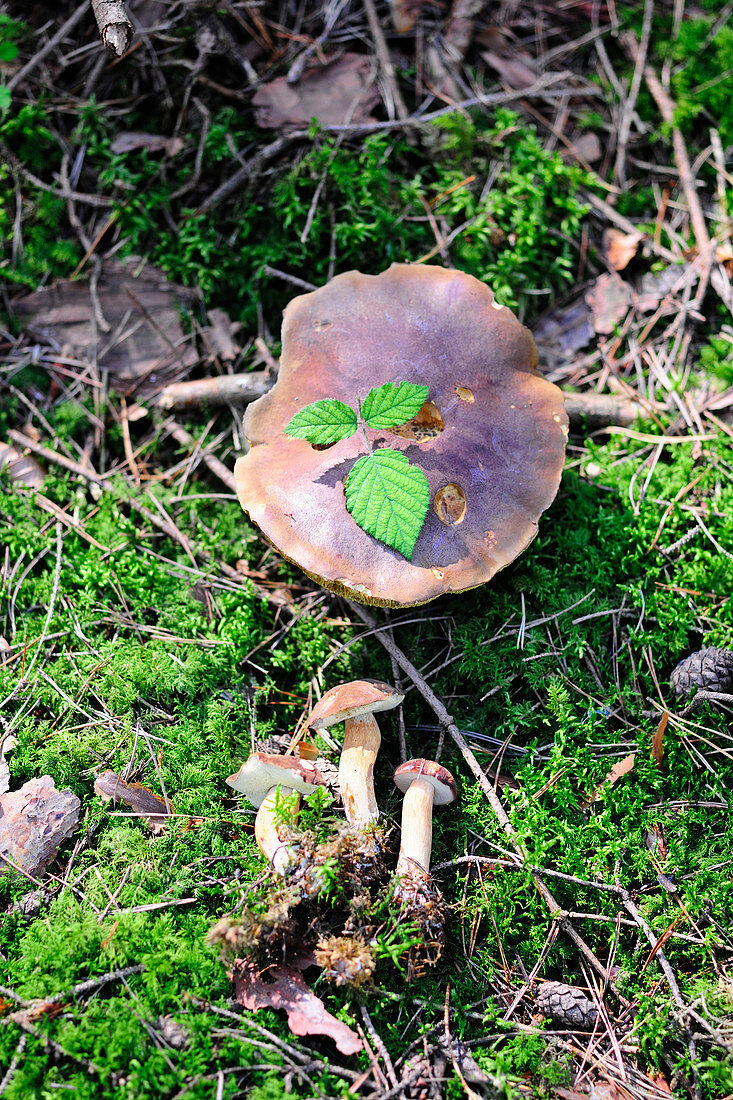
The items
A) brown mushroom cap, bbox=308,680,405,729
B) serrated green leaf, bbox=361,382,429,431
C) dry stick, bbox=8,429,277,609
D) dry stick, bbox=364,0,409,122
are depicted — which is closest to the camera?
brown mushroom cap, bbox=308,680,405,729

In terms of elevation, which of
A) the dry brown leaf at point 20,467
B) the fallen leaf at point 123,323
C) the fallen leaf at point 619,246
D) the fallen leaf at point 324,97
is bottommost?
the fallen leaf at point 619,246

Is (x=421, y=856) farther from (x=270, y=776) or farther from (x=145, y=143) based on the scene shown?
(x=145, y=143)

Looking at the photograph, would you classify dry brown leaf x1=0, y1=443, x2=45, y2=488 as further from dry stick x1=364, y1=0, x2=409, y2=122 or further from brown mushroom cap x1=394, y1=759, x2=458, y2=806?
dry stick x1=364, y1=0, x2=409, y2=122

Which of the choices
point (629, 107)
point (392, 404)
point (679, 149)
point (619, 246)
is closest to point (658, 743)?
point (392, 404)

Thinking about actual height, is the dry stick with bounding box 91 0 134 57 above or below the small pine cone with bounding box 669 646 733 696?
above

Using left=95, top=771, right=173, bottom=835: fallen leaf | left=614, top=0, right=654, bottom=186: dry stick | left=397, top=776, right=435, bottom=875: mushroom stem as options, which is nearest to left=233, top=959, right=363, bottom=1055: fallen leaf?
left=397, top=776, right=435, bottom=875: mushroom stem

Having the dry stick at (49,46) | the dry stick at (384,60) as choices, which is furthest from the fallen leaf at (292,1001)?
the dry stick at (49,46)

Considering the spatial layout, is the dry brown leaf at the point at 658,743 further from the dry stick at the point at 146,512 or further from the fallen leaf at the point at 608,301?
the fallen leaf at the point at 608,301

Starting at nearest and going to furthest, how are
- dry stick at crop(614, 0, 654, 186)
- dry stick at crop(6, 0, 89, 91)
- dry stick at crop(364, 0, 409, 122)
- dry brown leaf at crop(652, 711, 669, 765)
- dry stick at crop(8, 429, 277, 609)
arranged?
dry brown leaf at crop(652, 711, 669, 765), dry stick at crop(8, 429, 277, 609), dry stick at crop(6, 0, 89, 91), dry stick at crop(364, 0, 409, 122), dry stick at crop(614, 0, 654, 186)
